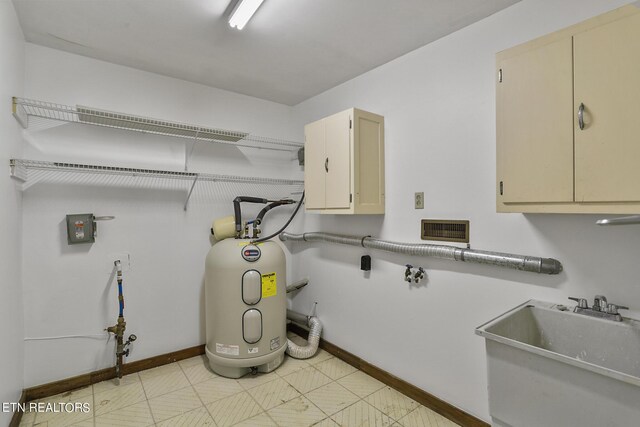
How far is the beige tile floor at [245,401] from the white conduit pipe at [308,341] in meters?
0.16

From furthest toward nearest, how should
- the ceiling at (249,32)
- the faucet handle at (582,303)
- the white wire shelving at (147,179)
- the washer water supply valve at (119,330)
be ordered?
the washer water supply valve at (119,330), the white wire shelving at (147,179), the ceiling at (249,32), the faucet handle at (582,303)

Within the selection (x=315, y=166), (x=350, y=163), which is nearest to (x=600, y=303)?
(x=350, y=163)

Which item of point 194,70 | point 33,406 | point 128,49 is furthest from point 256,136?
point 33,406

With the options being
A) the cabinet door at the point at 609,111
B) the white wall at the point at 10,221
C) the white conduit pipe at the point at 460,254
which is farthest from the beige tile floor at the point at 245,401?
the cabinet door at the point at 609,111

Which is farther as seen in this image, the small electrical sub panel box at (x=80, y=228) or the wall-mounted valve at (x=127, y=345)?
the wall-mounted valve at (x=127, y=345)

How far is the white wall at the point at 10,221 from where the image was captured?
170cm

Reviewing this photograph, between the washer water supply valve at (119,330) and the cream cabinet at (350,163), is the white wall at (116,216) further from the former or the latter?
the cream cabinet at (350,163)

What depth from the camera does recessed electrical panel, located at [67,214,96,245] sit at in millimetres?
2361

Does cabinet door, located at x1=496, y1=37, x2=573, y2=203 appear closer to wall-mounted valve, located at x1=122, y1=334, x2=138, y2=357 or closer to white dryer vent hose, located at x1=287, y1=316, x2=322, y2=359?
white dryer vent hose, located at x1=287, y1=316, x2=322, y2=359

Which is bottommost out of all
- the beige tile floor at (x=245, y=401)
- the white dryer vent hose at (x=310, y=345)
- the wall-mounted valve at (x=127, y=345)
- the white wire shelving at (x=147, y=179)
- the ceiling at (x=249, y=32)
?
the beige tile floor at (x=245, y=401)

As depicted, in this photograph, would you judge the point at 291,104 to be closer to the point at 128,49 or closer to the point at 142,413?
the point at 128,49

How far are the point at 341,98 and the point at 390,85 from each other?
1.99 feet

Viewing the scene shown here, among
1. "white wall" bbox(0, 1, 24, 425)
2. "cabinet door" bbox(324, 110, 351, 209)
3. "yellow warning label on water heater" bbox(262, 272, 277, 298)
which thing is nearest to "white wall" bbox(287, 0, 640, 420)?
"cabinet door" bbox(324, 110, 351, 209)

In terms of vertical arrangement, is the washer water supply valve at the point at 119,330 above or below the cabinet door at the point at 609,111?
below
